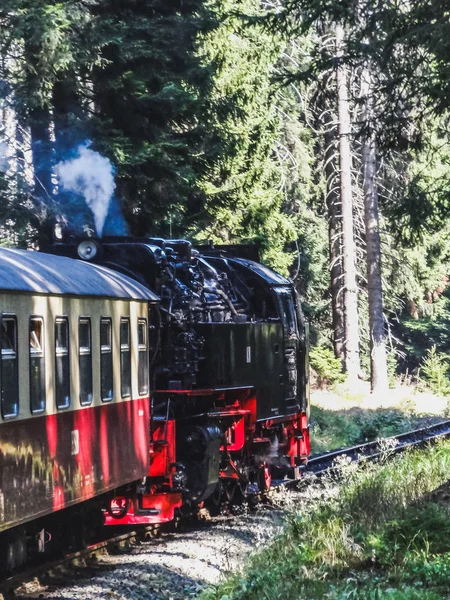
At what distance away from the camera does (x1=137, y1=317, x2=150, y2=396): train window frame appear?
12.5 m

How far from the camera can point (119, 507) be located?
1292 centimetres

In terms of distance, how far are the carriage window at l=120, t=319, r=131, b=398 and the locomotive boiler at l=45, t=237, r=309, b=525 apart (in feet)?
4.25

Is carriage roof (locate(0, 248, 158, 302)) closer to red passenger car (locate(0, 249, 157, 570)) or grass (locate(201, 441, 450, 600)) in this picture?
red passenger car (locate(0, 249, 157, 570))

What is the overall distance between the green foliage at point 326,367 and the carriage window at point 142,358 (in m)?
22.9

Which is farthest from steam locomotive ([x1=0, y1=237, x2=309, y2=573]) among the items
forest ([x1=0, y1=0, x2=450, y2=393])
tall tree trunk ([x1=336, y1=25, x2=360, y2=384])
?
tall tree trunk ([x1=336, y1=25, x2=360, y2=384])

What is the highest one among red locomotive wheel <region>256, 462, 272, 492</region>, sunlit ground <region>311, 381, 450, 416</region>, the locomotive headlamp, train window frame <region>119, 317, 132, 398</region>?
the locomotive headlamp

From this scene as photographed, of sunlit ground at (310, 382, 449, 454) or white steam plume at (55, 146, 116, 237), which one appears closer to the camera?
white steam plume at (55, 146, 116, 237)

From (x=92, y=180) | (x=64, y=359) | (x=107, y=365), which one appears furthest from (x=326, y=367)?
(x=64, y=359)

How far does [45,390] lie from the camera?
9602 millimetres

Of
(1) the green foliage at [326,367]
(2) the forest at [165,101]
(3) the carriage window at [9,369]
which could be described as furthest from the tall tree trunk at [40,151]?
(1) the green foliage at [326,367]

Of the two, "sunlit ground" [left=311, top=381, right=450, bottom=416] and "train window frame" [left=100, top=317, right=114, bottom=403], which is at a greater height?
"train window frame" [left=100, top=317, right=114, bottom=403]

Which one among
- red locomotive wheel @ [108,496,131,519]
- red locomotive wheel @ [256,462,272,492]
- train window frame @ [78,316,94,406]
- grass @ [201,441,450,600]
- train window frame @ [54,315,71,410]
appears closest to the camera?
grass @ [201,441,450,600]

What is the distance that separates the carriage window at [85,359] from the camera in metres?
10.6

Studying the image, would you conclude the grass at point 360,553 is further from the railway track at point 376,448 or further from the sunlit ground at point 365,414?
the sunlit ground at point 365,414
